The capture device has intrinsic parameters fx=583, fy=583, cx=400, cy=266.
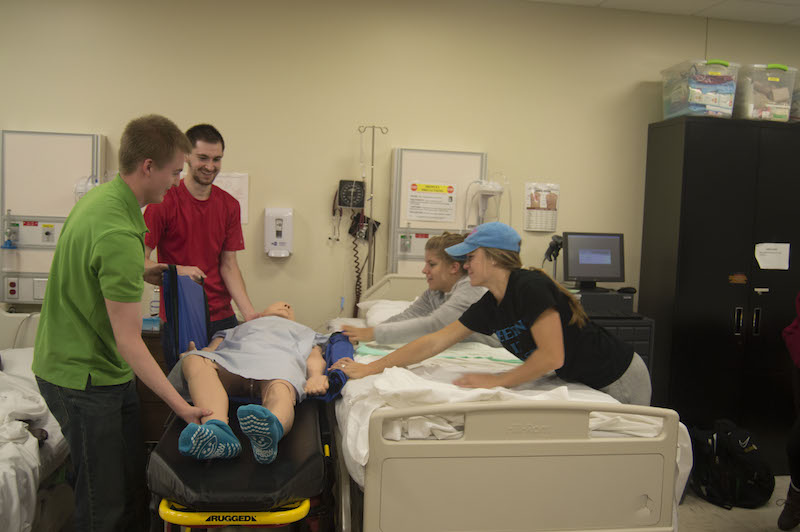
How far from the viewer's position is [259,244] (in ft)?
12.6

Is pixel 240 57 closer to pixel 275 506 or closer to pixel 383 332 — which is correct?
pixel 383 332

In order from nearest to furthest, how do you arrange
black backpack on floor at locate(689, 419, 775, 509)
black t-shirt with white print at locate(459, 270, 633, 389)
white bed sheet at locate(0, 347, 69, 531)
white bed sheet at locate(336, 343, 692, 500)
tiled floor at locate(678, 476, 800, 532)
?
white bed sheet at locate(336, 343, 692, 500) → white bed sheet at locate(0, 347, 69, 531) → black t-shirt with white print at locate(459, 270, 633, 389) → tiled floor at locate(678, 476, 800, 532) → black backpack on floor at locate(689, 419, 775, 509)

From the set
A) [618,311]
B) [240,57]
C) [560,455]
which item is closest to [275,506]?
[560,455]

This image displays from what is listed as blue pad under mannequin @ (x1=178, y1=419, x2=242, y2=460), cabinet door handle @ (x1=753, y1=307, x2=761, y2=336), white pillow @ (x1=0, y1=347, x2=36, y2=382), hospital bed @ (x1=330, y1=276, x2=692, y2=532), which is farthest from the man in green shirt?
cabinet door handle @ (x1=753, y1=307, x2=761, y2=336)

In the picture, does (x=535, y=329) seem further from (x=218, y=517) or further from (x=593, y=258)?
(x=593, y=258)

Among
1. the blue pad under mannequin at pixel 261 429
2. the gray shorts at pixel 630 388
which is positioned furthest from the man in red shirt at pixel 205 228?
the gray shorts at pixel 630 388

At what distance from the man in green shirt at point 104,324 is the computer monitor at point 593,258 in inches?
105

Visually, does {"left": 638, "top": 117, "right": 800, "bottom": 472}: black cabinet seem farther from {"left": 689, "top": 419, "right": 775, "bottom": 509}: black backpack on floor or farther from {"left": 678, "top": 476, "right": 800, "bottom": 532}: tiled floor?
{"left": 678, "top": 476, "right": 800, "bottom": 532}: tiled floor

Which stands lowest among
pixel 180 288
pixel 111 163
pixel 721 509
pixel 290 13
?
pixel 721 509

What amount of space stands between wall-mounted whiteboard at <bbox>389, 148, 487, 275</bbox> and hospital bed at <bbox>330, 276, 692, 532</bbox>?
2.14m

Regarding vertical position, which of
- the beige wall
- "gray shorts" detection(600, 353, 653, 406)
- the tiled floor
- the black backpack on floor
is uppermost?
the beige wall

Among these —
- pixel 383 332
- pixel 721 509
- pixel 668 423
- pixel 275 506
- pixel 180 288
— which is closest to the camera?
pixel 275 506

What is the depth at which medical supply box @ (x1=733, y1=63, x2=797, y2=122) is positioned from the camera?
145 inches

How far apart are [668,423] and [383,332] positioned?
4.40 feet
